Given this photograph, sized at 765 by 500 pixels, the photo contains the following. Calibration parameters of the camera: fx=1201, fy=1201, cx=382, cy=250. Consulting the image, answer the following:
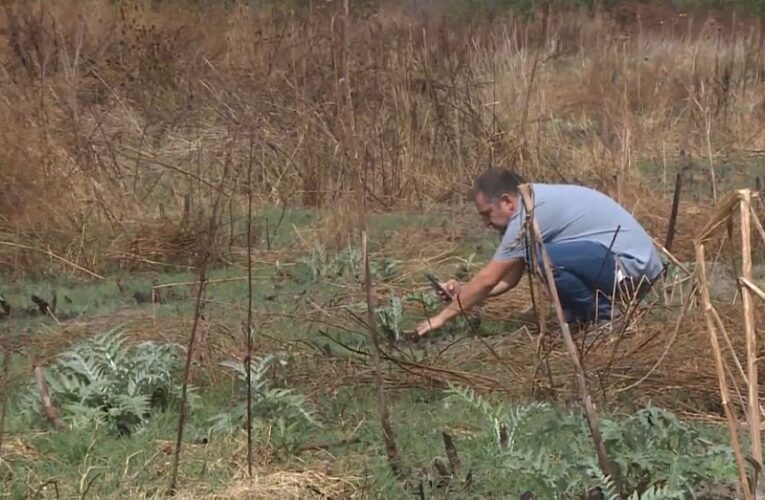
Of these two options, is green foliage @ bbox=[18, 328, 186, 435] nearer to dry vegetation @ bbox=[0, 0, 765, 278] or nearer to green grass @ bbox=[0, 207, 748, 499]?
green grass @ bbox=[0, 207, 748, 499]

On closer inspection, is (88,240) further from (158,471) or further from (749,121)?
(749,121)

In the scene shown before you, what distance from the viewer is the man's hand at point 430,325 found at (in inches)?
199

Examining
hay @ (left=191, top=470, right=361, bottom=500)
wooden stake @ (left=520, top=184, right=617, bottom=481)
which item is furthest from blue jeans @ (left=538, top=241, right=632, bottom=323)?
wooden stake @ (left=520, top=184, right=617, bottom=481)

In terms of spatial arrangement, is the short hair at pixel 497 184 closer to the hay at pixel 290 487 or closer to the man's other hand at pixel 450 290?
the man's other hand at pixel 450 290

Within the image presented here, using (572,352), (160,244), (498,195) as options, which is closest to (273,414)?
(572,352)

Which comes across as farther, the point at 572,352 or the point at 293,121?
the point at 293,121

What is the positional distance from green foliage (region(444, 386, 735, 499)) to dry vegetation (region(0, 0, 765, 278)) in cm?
328

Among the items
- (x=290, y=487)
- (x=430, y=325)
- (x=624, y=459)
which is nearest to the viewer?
(x=624, y=459)

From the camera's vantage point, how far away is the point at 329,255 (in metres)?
6.77

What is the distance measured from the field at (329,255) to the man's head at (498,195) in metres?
0.46

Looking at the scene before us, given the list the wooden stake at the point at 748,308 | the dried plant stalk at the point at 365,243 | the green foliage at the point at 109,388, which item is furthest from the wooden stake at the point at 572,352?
the green foliage at the point at 109,388

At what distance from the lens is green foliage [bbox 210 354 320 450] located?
361cm

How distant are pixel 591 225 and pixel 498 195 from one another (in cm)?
46

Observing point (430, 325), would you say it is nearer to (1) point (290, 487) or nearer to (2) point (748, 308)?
(1) point (290, 487)
